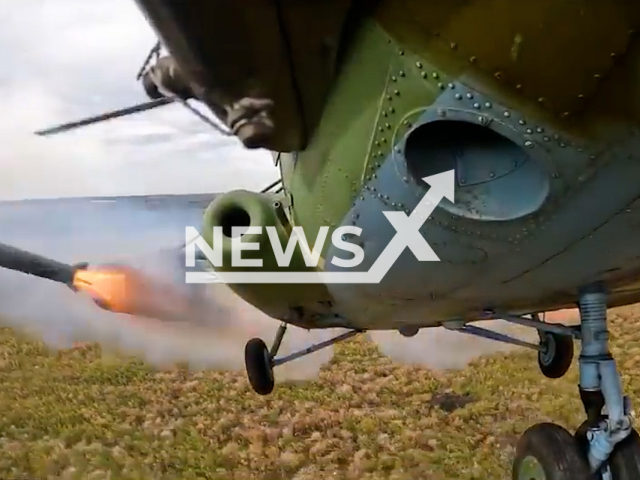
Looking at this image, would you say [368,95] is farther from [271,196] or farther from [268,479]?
[268,479]

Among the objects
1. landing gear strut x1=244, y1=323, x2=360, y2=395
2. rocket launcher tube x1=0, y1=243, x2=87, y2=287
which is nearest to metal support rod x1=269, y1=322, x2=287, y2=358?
landing gear strut x1=244, y1=323, x2=360, y2=395

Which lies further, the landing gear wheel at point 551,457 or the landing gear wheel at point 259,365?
the landing gear wheel at point 259,365

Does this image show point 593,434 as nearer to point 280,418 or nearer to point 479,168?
point 479,168

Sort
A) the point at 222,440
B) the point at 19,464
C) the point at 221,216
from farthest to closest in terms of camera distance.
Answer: the point at 222,440 < the point at 19,464 < the point at 221,216

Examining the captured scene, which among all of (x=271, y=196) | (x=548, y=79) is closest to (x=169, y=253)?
(x=271, y=196)

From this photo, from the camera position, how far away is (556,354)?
5.10 meters

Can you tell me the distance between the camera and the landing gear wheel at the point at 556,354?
16.7 ft

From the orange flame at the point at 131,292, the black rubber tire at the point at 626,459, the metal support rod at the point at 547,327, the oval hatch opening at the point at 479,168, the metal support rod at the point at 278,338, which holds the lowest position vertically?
the black rubber tire at the point at 626,459

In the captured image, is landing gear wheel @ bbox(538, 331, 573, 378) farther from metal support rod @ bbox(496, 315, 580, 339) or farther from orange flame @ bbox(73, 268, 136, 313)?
orange flame @ bbox(73, 268, 136, 313)


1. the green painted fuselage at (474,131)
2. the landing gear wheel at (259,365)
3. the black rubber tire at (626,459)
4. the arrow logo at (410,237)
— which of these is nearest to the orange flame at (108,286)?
the landing gear wheel at (259,365)

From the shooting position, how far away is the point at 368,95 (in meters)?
1.81

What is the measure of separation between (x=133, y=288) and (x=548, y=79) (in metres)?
5.99

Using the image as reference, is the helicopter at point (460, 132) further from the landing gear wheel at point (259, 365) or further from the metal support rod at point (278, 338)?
the landing gear wheel at point (259, 365)

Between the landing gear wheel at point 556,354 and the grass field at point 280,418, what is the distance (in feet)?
1.82
